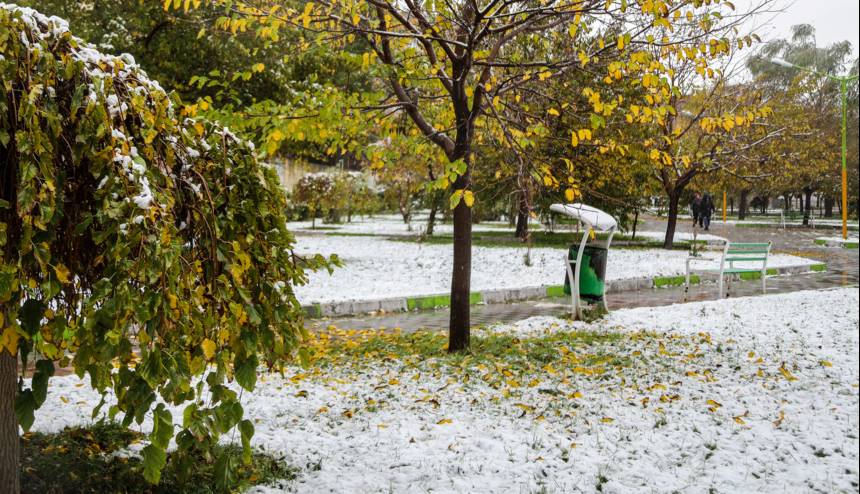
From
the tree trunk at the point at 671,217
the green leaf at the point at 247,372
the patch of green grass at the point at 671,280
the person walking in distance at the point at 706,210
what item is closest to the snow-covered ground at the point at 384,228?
the person walking in distance at the point at 706,210

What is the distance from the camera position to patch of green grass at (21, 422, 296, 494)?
138 inches

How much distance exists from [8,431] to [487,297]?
9157 mm

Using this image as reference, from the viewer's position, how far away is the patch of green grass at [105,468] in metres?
3.51

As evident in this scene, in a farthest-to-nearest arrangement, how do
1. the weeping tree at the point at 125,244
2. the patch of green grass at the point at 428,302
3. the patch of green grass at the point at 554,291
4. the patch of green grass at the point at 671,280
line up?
the patch of green grass at the point at 671,280 → the patch of green grass at the point at 554,291 → the patch of green grass at the point at 428,302 → the weeping tree at the point at 125,244

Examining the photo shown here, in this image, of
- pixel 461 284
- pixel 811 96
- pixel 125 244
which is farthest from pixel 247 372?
pixel 811 96

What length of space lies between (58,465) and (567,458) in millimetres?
2804

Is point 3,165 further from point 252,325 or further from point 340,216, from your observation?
point 340,216

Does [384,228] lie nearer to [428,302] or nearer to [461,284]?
[428,302]

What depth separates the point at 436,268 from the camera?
1501cm

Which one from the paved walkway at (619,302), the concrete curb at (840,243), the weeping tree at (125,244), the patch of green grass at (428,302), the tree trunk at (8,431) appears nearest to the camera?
the weeping tree at (125,244)

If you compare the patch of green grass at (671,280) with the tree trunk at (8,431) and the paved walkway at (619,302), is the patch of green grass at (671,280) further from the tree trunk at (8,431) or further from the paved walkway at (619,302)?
the tree trunk at (8,431)

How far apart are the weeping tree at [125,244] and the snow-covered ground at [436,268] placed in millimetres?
7140

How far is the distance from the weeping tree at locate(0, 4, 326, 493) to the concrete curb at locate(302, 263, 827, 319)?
19.9 feet

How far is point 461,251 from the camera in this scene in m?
7.13
